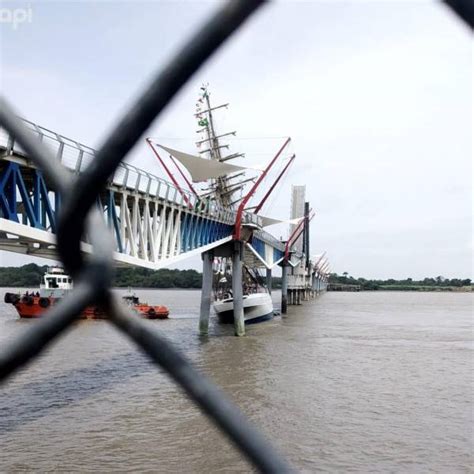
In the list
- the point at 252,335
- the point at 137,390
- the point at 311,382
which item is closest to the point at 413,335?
the point at 252,335

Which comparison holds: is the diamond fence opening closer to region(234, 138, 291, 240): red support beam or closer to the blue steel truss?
the blue steel truss

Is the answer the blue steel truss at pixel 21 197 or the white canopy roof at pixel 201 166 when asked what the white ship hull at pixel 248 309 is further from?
the blue steel truss at pixel 21 197

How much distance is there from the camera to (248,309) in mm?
35750

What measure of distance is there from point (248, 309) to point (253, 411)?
2226 cm

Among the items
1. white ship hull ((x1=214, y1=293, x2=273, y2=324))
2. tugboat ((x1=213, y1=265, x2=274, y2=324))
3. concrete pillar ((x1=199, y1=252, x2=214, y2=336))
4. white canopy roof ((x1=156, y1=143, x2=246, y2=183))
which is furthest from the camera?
tugboat ((x1=213, y1=265, x2=274, y2=324))

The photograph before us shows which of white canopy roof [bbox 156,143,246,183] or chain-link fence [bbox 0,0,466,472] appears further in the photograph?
white canopy roof [bbox 156,143,246,183]

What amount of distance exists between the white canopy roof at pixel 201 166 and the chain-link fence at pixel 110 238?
31.1 metres

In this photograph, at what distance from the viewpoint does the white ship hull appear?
1374 inches

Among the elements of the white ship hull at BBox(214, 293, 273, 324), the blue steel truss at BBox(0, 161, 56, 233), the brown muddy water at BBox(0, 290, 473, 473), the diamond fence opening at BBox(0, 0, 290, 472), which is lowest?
the brown muddy water at BBox(0, 290, 473, 473)

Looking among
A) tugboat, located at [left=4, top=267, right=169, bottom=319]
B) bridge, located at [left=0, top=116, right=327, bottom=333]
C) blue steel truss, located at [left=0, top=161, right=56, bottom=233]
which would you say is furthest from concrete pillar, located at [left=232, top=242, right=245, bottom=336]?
blue steel truss, located at [left=0, top=161, right=56, bottom=233]

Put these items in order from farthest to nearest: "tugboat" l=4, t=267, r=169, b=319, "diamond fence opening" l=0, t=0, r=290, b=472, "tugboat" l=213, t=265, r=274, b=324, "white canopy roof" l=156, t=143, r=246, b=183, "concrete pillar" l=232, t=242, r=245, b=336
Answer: "tugboat" l=4, t=267, r=169, b=319 < "tugboat" l=213, t=265, r=274, b=324 < "white canopy roof" l=156, t=143, r=246, b=183 < "concrete pillar" l=232, t=242, r=245, b=336 < "diamond fence opening" l=0, t=0, r=290, b=472

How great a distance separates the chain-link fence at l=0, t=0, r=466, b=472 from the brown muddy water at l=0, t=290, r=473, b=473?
3.28 metres

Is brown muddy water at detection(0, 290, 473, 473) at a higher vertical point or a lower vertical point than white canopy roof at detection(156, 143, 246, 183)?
lower

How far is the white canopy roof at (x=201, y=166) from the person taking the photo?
32438mm
